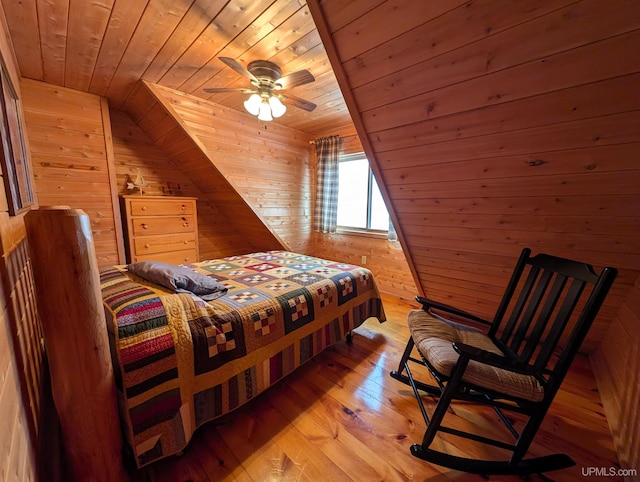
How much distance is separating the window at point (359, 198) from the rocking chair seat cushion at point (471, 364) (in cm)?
199

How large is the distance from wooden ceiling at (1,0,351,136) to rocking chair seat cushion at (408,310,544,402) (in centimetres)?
195

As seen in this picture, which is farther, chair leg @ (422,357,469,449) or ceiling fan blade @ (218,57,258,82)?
ceiling fan blade @ (218,57,258,82)

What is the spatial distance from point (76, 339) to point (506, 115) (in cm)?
195

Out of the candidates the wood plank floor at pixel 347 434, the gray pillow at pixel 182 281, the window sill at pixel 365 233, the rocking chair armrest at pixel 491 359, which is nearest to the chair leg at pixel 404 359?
the wood plank floor at pixel 347 434

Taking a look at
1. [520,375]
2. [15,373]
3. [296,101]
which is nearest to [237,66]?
[296,101]

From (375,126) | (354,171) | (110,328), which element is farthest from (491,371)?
(354,171)

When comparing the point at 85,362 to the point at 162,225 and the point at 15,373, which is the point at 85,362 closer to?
the point at 15,373

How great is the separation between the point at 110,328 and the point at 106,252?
6.89 feet

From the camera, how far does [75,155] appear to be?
7.82ft

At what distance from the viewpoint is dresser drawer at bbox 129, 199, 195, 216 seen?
261 cm

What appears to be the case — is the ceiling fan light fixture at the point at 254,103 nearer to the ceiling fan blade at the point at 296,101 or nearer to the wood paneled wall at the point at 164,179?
the ceiling fan blade at the point at 296,101

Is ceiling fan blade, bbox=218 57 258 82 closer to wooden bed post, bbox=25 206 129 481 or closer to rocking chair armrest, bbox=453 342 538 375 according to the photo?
wooden bed post, bbox=25 206 129 481

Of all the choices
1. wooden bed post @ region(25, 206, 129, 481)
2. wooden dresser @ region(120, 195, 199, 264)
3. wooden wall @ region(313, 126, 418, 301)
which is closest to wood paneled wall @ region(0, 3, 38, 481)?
wooden bed post @ region(25, 206, 129, 481)

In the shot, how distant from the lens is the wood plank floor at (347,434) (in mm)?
1123
